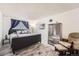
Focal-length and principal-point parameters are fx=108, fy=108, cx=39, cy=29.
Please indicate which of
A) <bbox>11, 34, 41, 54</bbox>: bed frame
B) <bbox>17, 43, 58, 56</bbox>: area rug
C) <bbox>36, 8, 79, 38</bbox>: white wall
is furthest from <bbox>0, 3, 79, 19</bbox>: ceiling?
<bbox>17, 43, 58, 56</bbox>: area rug

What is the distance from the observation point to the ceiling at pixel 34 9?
5.98 ft

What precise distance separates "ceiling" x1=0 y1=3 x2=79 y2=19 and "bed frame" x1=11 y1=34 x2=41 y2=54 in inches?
14.1

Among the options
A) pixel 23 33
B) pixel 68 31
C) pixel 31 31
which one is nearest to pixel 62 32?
pixel 68 31

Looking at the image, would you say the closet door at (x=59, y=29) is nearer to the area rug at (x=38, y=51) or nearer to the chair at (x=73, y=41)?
the chair at (x=73, y=41)

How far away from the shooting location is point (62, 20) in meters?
1.89

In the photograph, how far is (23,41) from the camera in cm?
188

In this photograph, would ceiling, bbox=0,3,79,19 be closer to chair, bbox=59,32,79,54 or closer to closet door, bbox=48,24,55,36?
closet door, bbox=48,24,55,36

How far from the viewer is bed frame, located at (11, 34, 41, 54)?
1835 mm

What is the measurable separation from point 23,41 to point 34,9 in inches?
23.3

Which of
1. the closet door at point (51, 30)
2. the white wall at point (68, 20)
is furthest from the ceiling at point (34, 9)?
the closet door at point (51, 30)

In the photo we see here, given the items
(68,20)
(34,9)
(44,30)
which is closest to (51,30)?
(44,30)

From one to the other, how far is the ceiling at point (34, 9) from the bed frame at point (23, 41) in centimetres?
36

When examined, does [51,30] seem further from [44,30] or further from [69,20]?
[69,20]

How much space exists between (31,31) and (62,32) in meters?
0.55
